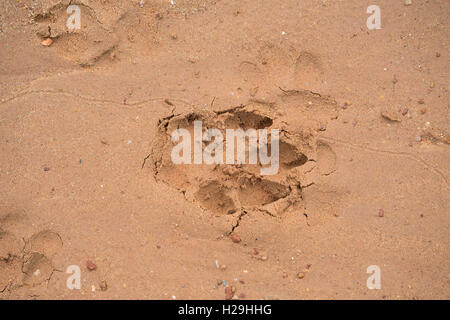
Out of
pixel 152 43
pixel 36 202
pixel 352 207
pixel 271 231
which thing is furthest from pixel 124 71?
pixel 352 207

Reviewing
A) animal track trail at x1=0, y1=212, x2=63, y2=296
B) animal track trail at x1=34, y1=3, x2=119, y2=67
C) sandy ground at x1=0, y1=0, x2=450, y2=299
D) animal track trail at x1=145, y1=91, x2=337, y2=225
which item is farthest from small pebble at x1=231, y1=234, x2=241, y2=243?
animal track trail at x1=34, y1=3, x2=119, y2=67

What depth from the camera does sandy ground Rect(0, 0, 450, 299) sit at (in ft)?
9.13

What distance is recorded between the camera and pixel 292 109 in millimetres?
3004

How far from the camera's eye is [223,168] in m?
2.91

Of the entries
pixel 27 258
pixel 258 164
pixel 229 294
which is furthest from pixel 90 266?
pixel 258 164

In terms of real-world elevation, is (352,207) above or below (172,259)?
above

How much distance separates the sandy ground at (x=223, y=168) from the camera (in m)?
2.78

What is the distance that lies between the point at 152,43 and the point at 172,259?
1614mm

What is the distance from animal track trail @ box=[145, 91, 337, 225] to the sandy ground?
1 cm

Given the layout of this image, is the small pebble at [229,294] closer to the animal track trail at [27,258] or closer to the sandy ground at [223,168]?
the sandy ground at [223,168]

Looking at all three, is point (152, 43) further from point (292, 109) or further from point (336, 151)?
point (336, 151)

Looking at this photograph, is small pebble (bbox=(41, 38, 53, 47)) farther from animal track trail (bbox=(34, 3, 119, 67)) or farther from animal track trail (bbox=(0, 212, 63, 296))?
animal track trail (bbox=(0, 212, 63, 296))

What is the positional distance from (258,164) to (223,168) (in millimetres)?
261

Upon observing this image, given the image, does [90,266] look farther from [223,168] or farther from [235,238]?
[223,168]
